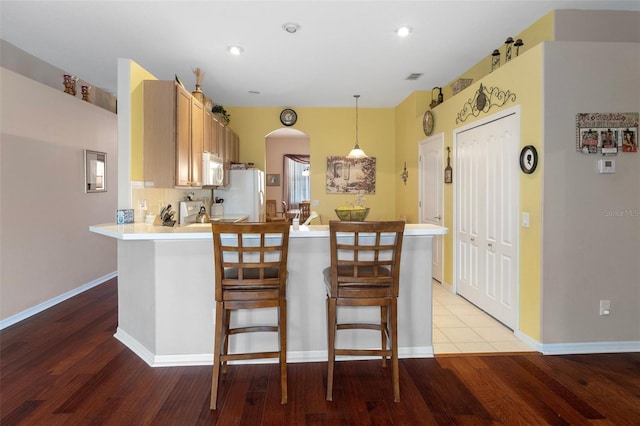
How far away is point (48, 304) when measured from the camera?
406 cm

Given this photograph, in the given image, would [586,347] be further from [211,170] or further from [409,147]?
[211,170]

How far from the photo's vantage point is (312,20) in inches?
127

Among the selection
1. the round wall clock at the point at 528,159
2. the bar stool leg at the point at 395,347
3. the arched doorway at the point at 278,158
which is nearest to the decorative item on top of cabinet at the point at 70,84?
the bar stool leg at the point at 395,347

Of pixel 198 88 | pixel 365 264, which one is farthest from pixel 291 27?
pixel 365 264

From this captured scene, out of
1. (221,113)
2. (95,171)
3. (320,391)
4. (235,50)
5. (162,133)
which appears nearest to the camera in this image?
(320,391)

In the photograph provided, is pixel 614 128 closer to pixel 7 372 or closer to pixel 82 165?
pixel 7 372

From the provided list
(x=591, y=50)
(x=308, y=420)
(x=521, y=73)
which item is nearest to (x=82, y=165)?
(x=308, y=420)

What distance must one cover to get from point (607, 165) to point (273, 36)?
10.2 ft

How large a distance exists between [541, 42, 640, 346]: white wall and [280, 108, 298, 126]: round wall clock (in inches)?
164

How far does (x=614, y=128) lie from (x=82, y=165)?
557 cm

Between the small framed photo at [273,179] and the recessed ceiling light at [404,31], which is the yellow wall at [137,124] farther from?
the small framed photo at [273,179]

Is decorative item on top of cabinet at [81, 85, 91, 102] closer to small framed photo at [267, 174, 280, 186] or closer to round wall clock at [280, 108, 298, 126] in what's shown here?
round wall clock at [280, 108, 298, 126]

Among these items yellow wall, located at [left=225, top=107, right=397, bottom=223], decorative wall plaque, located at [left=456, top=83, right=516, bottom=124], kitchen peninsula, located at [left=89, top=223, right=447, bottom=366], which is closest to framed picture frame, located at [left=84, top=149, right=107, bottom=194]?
yellow wall, located at [left=225, top=107, right=397, bottom=223]

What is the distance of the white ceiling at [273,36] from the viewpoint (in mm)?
3010
